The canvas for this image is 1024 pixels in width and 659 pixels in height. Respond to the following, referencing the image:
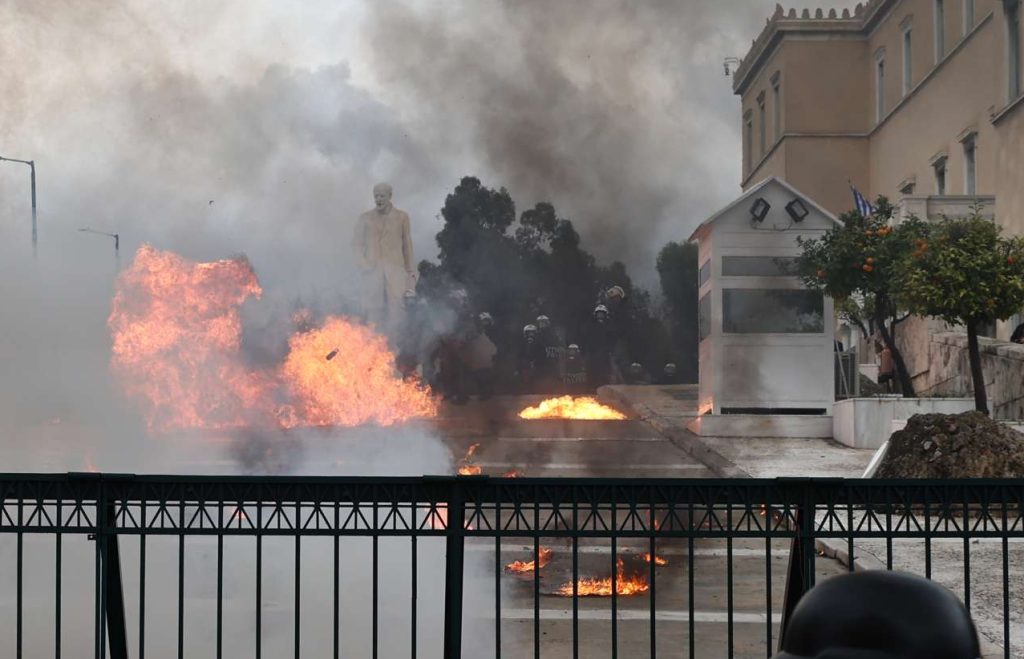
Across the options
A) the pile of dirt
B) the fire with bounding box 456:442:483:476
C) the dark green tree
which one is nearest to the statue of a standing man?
the fire with bounding box 456:442:483:476

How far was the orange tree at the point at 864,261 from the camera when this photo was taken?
79.5ft

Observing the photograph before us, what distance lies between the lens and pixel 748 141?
61.7 metres

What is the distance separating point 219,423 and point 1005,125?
20797 millimetres

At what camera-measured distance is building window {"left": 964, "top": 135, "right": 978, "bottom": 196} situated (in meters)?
39.2

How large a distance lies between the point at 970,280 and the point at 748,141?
39879 millimetres

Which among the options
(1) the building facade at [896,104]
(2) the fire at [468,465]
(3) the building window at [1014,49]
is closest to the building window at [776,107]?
(1) the building facade at [896,104]

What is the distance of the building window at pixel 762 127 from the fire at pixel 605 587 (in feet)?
155

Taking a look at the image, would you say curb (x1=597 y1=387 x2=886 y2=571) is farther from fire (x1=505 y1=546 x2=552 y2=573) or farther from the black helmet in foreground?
the black helmet in foreground

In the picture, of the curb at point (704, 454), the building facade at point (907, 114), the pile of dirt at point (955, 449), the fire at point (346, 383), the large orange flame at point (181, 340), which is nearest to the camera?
the curb at point (704, 454)

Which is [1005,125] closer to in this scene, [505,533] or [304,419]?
[304,419]

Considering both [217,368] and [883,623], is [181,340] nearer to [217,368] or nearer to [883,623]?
[217,368]

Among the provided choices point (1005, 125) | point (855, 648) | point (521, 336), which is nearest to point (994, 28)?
point (1005, 125)

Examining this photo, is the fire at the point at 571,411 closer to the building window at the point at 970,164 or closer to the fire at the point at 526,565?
the fire at the point at 526,565

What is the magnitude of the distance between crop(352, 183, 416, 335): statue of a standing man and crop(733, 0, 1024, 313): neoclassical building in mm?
11561
